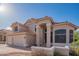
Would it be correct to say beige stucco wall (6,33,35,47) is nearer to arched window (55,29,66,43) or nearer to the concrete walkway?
the concrete walkway

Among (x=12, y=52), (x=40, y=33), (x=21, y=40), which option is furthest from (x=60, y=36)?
(x=12, y=52)

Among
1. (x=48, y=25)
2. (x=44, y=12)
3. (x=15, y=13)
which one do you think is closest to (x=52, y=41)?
(x=48, y=25)

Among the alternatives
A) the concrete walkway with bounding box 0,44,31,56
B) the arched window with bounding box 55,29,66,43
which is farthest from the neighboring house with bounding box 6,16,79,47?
the concrete walkway with bounding box 0,44,31,56

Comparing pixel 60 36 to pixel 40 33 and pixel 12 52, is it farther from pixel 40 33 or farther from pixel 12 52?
pixel 12 52

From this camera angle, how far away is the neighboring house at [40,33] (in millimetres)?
6051

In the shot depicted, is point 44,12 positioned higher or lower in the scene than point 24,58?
higher

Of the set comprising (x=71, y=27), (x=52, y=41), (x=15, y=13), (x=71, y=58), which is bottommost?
(x=71, y=58)

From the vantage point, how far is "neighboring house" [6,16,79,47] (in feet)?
19.9

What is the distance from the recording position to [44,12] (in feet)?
19.6

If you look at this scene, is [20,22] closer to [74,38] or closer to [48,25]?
[48,25]

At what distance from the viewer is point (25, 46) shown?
19.9ft

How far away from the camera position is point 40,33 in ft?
20.2

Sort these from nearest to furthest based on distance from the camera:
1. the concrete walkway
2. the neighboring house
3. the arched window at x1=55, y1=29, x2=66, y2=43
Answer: the concrete walkway, the neighboring house, the arched window at x1=55, y1=29, x2=66, y2=43

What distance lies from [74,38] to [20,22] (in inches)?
59.5
